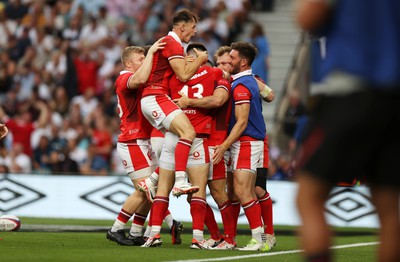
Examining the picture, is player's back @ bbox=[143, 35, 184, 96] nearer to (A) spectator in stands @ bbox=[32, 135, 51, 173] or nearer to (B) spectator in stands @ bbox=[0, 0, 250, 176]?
(A) spectator in stands @ bbox=[32, 135, 51, 173]

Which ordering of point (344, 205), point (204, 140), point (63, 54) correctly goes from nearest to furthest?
1. point (204, 140)
2. point (344, 205)
3. point (63, 54)

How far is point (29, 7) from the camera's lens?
25.0 m

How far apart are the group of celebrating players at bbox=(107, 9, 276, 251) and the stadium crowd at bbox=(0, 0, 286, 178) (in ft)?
30.6

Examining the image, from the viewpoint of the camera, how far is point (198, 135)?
1095 centimetres

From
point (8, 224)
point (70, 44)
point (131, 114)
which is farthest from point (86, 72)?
point (131, 114)

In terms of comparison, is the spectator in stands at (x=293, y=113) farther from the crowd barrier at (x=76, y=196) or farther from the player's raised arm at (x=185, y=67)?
the player's raised arm at (x=185, y=67)

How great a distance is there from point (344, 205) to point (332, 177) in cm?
1137

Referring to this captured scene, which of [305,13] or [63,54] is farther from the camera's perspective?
[63,54]

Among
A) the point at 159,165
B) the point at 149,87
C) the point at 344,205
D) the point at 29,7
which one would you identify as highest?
the point at 29,7

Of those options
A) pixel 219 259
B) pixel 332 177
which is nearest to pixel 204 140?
pixel 219 259

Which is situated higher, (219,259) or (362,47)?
(362,47)

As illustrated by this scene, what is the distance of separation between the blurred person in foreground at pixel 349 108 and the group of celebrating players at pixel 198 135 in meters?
5.22

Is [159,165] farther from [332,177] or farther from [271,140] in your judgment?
[271,140]

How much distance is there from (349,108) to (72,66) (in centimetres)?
1839
